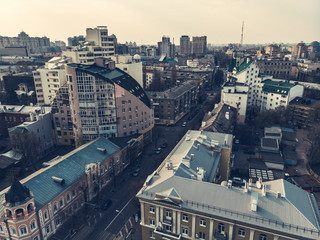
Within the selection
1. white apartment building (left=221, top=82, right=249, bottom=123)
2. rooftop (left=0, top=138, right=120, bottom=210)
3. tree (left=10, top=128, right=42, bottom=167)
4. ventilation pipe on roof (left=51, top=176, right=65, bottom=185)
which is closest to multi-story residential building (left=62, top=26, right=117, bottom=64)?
tree (left=10, top=128, right=42, bottom=167)

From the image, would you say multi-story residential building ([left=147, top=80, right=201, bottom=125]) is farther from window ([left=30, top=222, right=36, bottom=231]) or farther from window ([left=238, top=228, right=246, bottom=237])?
window ([left=238, top=228, right=246, bottom=237])

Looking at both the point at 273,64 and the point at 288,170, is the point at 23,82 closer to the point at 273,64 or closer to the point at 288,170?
the point at 288,170

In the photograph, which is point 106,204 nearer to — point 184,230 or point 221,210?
point 184,230

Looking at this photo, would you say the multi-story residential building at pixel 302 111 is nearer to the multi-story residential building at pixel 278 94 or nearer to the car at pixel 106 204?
the multi-story residential building at pixel 278 94

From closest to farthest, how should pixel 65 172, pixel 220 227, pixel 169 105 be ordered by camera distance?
pixel 220 227, pixel 65 172, pixel 169 105

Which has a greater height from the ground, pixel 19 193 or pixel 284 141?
pixel 19 193

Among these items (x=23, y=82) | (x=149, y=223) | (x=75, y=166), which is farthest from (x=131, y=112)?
(x=23, y=82)

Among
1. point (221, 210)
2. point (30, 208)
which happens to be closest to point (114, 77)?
point (30, 208)
